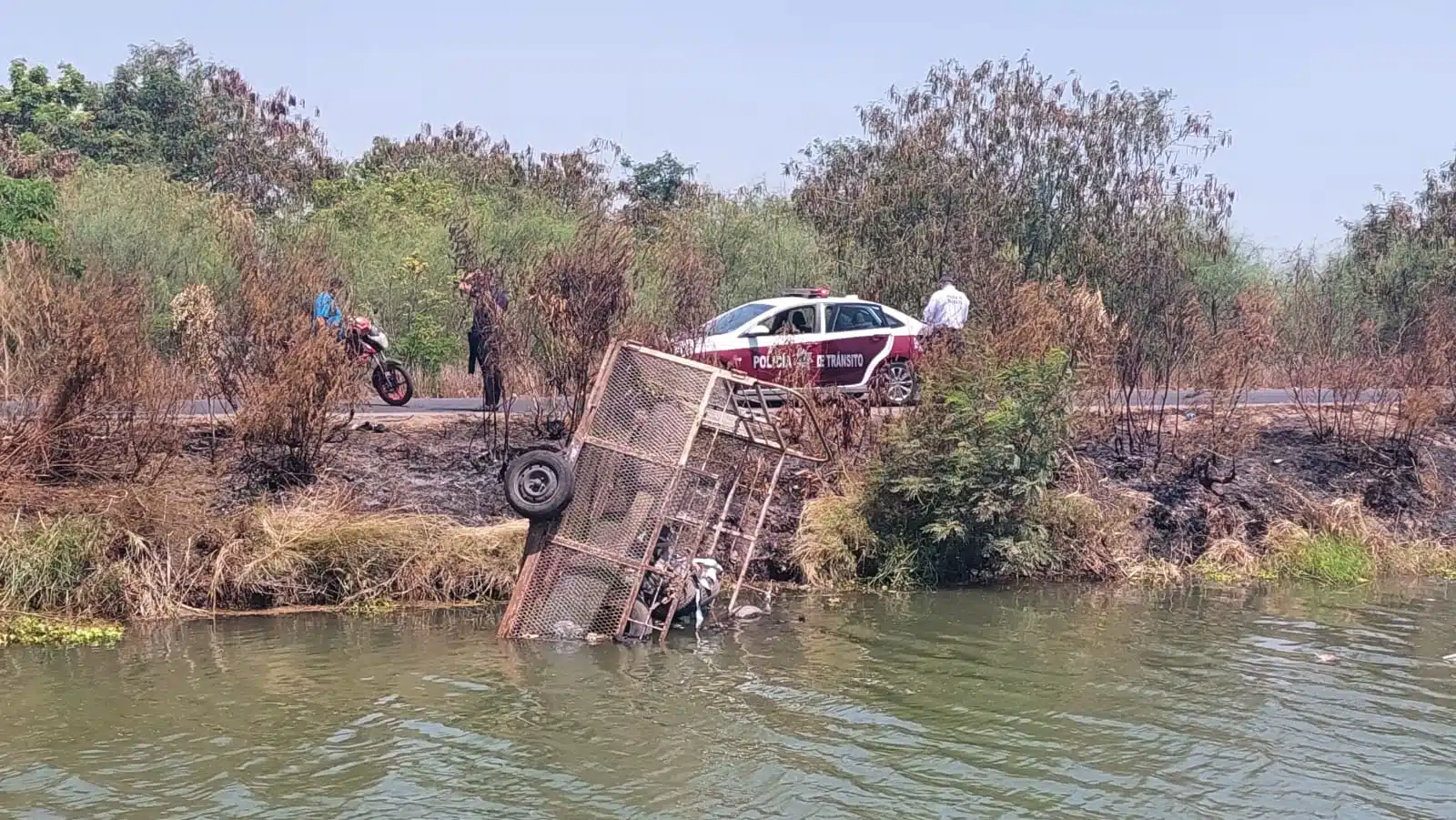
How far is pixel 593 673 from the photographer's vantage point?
406 inches

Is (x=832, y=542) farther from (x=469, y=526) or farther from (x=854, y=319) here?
(x=854, y=319)

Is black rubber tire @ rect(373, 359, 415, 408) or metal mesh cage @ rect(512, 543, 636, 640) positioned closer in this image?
metal mesh cage @ rect(512, 543, 636, 640)

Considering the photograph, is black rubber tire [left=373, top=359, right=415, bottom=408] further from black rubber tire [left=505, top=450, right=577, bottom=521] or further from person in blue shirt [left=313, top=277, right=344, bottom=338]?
black rubber tire [left=505, top=450, right=577, bottom=521]

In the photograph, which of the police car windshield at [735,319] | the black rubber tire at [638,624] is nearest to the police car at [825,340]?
the police car windshield at [735,319]

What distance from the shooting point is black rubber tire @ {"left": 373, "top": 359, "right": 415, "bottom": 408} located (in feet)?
57.0

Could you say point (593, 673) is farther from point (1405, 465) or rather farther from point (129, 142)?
point (129, 142)

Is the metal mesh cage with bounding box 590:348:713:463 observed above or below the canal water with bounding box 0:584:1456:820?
above

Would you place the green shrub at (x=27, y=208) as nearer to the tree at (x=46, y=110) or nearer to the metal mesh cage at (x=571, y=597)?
the tree at (x=46, y=110)

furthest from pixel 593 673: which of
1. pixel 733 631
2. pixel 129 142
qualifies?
pixel 129 142

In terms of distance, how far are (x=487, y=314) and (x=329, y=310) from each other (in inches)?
66.6

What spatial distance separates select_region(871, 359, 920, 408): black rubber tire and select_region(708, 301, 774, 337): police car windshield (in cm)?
171

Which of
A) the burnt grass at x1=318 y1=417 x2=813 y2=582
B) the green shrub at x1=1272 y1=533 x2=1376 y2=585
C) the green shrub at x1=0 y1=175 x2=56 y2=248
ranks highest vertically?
the green shrub at x1=0 y1=175 x2=56 y2=248

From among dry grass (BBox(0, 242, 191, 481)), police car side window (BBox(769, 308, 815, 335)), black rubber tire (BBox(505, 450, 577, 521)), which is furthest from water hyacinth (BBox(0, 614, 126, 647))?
police car side window (BBox(769, 308, 815, 335))

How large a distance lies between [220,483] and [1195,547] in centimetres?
1042
